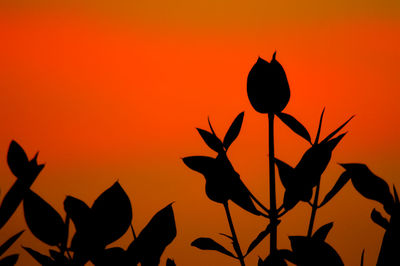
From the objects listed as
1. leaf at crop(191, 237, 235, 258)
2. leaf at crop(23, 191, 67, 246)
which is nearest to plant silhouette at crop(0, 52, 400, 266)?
leaf at crop(23, 191, 67, 246)

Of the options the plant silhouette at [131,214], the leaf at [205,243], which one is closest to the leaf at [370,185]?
the plant silhouette at [131,214]

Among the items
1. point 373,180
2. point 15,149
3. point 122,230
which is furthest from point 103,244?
point 373,180

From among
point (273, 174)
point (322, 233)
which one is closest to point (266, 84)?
point (273, 174)

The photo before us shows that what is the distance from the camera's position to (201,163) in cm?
51

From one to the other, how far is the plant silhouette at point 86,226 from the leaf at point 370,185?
0.54ft

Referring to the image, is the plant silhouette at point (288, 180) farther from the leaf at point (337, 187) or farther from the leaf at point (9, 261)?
the leaf at point (9, 261)

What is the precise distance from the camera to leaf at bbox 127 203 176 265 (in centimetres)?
42

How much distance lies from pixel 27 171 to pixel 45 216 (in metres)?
0.04

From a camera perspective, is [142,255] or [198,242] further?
[198,242]

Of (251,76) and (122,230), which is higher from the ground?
(251,76)

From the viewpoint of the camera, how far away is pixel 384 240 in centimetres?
36

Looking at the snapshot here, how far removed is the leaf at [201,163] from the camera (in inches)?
19.7

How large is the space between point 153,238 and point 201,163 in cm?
11

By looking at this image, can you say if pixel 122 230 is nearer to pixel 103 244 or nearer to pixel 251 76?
pixel 103 244
